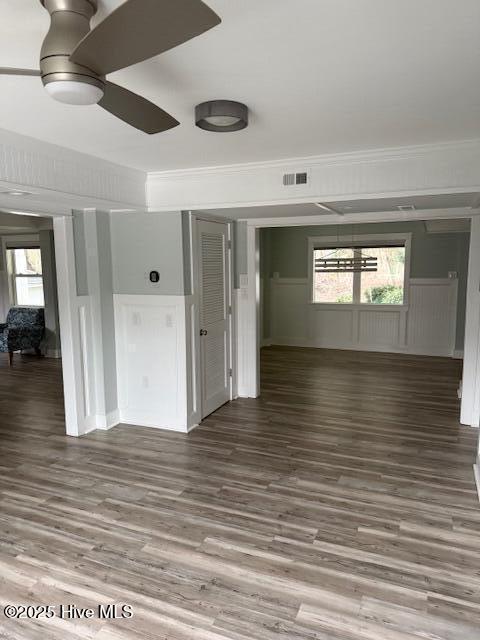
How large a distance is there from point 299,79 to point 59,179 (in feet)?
6.49

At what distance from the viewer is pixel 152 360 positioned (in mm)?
4363

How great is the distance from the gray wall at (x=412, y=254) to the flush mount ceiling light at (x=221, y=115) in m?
5.93

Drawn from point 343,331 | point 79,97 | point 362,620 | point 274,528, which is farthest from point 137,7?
point 343,331

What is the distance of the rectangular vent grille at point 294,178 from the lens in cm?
358

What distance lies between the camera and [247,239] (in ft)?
16.8

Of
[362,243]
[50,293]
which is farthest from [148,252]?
[362,243]

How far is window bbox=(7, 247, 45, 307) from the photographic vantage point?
8.74 metres

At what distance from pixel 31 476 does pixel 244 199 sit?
2807 millimetres

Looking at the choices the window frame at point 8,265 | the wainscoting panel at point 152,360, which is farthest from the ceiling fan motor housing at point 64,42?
the window frame at point 8,265

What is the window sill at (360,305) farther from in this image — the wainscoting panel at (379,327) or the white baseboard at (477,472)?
the white baseboard at (477,472)

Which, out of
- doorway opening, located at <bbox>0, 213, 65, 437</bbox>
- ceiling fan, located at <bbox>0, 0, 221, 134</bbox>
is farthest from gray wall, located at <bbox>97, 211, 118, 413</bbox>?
ceiling fan, located at <bbox>0, 0, 221, 134</bbox>

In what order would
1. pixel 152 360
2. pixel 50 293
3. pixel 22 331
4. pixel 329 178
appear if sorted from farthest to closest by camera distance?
pixel 50 293, pixel 22 331, pixel 152 360, pixel 329 178

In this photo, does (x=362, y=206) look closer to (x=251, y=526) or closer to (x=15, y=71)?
(x=251, y=526)

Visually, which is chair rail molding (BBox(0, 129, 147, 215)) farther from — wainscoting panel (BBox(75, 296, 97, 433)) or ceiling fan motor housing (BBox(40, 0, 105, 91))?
ceiling fan motor housing (BBox(40, 0, 105, 91))
